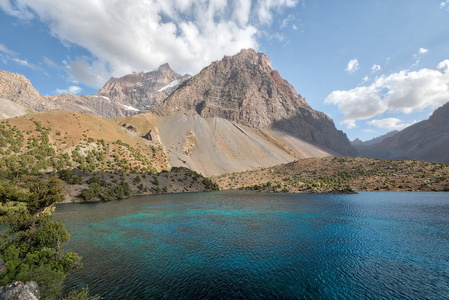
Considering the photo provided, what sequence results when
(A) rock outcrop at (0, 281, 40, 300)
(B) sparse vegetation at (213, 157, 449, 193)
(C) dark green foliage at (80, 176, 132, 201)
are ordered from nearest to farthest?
(A) rock outcrop at (0, 281, 40, 300) < (C) dark green foliage at (80, 176, 132, 201) < (B) sparse vegetation at (213, 157, 449, 193)

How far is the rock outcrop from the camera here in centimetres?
787

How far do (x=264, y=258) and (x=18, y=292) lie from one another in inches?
618

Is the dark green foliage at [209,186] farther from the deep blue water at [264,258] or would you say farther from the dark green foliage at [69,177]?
the deep blue water at [264,258]

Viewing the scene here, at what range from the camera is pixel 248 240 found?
74.0ft

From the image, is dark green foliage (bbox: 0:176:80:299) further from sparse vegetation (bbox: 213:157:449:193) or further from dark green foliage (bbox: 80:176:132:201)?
sparse vegetation (bbox: 213:157:449:193)

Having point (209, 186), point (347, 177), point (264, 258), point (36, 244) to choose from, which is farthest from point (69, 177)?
point (347, 177)

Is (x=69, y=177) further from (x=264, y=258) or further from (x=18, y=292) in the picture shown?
(x=264, y=258)

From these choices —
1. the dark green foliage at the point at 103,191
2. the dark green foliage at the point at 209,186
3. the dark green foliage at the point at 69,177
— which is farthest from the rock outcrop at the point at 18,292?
the dark green foliage at the point at 209,186

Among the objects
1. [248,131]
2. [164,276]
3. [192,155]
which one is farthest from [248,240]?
[248,131]

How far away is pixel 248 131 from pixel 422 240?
174m

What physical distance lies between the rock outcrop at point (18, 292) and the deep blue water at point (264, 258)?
438 cm

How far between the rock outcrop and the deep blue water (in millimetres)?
4378

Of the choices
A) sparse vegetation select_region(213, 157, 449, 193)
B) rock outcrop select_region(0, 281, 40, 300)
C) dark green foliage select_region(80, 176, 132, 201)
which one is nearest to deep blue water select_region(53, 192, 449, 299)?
rock outcrop select_region(0, 281, 40, 300)

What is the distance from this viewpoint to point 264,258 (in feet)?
58.1
